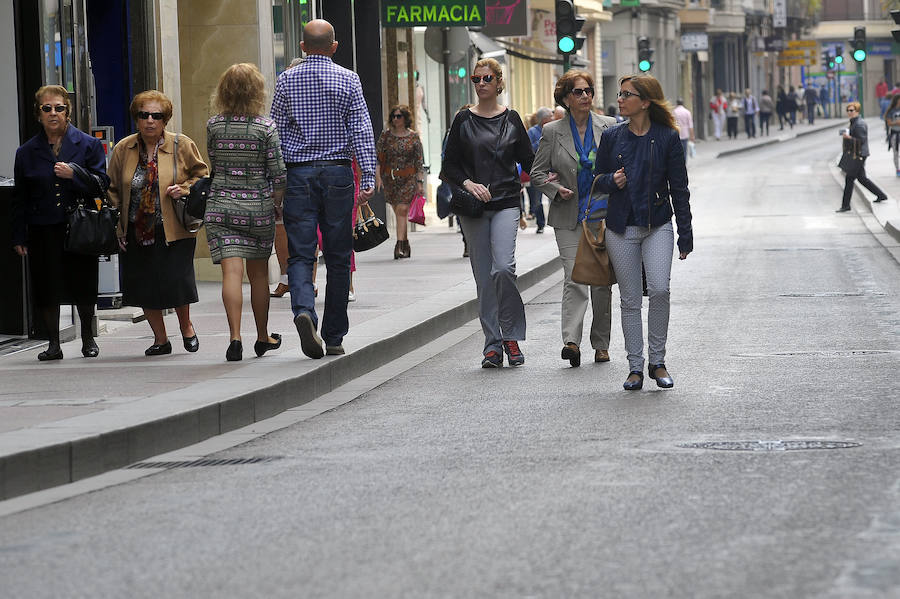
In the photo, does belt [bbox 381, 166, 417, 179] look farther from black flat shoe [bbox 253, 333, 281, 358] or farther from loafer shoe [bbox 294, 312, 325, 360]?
loafer shoe [bbox 294, 312, 325, 360]

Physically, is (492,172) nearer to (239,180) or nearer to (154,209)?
(239,180)

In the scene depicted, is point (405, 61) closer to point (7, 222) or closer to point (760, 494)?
point (7, 222)

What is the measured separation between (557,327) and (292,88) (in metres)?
3.92

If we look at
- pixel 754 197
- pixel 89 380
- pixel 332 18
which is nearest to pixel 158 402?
pixel 89 380

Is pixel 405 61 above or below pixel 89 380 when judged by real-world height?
Answer: above

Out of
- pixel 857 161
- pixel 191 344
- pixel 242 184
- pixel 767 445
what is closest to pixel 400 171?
pixel 191 344

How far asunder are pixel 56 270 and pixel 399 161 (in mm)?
9845

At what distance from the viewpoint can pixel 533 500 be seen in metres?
6.71

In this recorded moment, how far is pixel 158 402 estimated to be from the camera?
8992 mm

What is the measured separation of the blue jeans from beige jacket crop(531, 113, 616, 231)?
1.27 meters

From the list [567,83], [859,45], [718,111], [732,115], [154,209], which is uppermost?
[859,45]

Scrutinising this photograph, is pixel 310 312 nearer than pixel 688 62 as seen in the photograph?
Yes

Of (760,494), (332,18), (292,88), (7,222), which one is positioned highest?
(332,18)

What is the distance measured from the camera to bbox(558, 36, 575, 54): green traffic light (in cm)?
2570
